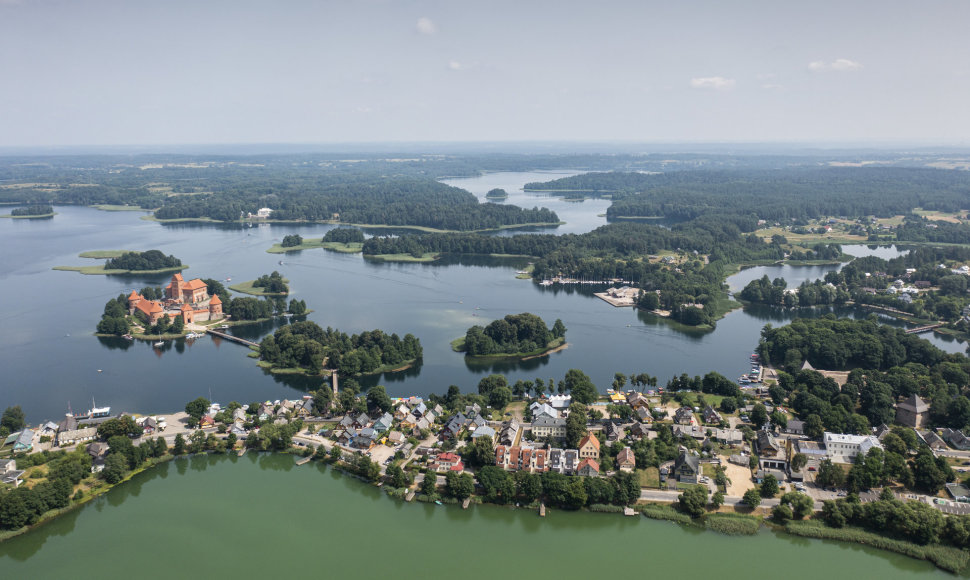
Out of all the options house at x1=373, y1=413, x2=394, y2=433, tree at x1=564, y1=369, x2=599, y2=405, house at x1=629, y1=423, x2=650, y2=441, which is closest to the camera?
house at x1=629, y1=423, x2=650, y2=441

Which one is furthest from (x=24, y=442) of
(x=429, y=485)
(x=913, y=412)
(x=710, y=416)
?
(x=913, y=412)

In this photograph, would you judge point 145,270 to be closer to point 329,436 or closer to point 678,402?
point 329,436

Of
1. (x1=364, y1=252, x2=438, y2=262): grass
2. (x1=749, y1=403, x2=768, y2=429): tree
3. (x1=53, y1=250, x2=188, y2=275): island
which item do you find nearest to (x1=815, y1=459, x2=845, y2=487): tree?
(x1=749, y1=403, x2=768, y2=429): tree

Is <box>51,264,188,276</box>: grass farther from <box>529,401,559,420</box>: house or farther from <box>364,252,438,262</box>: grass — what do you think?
<box>529,401,559,420</box>: house

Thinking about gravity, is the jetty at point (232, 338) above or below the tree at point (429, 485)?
above

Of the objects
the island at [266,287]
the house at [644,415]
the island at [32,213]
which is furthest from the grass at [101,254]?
the house at [644,415]

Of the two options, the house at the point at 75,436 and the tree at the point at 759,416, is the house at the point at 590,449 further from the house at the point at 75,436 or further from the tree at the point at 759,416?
the house at the point at 75,436

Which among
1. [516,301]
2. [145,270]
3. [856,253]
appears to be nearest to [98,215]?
[145,270]
